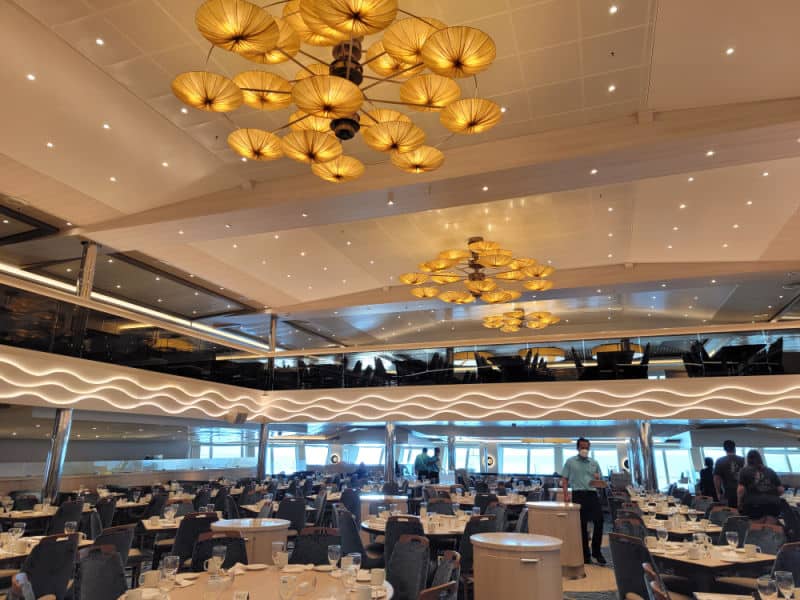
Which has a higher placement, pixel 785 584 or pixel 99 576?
pixel 785 584

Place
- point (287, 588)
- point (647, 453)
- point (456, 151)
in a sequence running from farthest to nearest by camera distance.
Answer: point (647, 453) → point (456, 151) → point (287, 588)

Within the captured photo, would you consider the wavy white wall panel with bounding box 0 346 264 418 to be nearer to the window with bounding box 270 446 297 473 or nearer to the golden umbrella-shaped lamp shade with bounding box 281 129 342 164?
the golden umbrella-shaped lamp shade with bounding box 281 129 342 164

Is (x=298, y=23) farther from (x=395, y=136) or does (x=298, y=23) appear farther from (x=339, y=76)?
(x=395, y=136)

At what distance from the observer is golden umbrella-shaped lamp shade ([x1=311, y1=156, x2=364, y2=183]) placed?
5.83 metres

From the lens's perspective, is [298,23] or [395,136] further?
[395,136]

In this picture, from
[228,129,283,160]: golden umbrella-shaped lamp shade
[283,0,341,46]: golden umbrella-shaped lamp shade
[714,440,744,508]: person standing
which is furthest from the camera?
[714,440,744,508]: person standing

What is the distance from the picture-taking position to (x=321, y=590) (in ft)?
11.0

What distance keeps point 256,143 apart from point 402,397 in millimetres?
9963

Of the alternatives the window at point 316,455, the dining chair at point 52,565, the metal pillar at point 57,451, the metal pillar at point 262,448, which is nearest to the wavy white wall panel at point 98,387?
the metal pillar at point 57,451

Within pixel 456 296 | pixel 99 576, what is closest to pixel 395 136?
pixel 99 576

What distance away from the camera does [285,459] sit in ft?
83.9

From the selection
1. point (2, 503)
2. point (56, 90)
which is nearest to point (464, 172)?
point (56, 90)

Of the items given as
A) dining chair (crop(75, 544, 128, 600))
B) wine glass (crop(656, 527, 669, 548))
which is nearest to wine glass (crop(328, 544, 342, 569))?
dining chair (crop(75, 544, 128, 600))

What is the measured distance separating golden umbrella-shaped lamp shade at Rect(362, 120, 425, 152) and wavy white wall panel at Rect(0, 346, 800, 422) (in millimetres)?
7958
